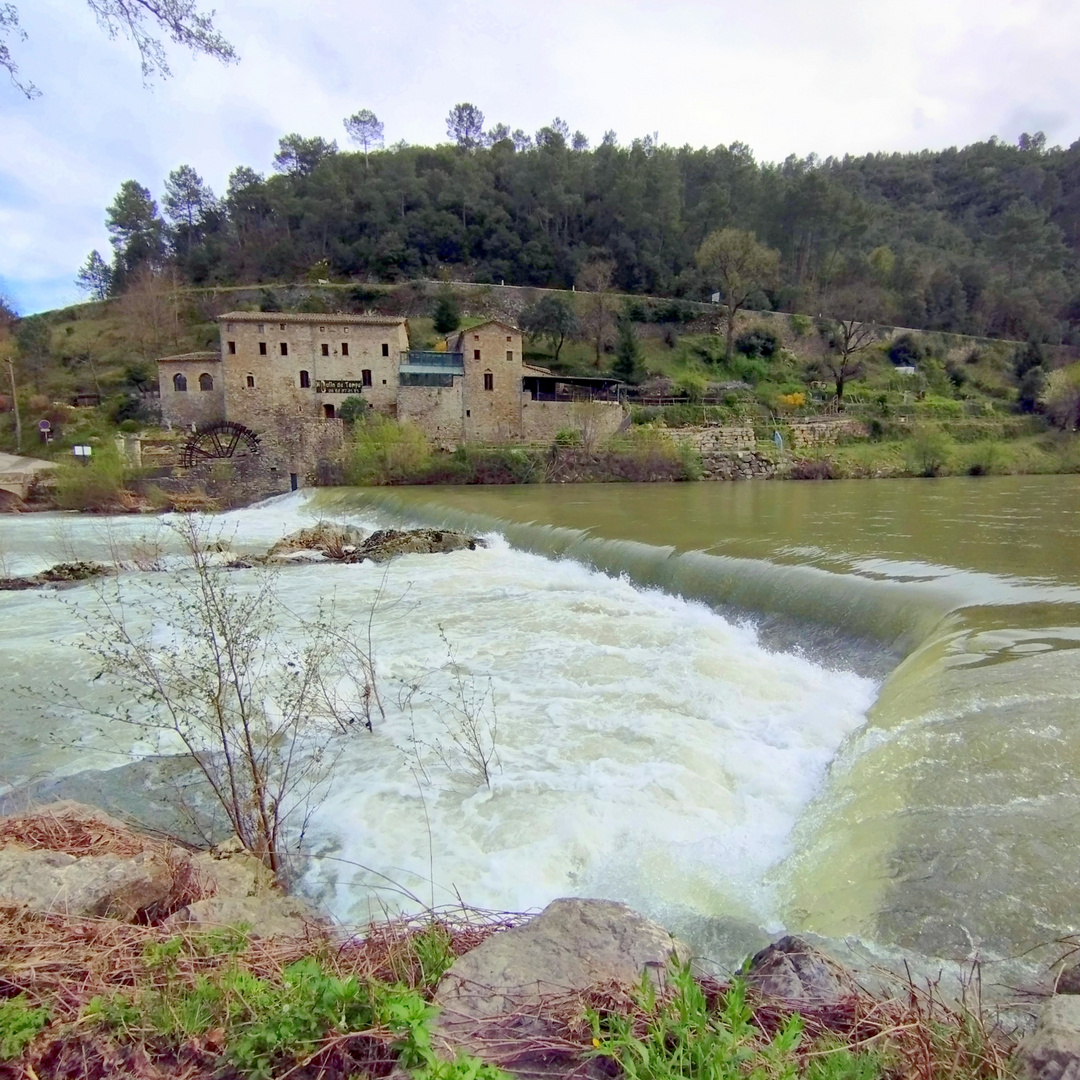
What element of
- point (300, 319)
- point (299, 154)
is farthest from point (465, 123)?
point (300, 319)

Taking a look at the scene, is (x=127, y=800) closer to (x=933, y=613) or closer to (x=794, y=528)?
(x=933, y=613)

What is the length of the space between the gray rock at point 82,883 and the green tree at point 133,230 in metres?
69.7

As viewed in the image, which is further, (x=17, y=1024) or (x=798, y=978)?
(x=798, y=978)

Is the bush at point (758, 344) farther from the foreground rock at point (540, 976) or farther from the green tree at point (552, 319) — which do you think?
the foreground rock at point (540, 976)

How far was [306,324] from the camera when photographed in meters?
35.8

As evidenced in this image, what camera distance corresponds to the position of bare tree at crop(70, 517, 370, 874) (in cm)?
439

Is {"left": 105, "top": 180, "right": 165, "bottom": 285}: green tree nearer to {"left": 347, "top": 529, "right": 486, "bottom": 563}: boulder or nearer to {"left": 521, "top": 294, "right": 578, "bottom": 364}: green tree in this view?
{"left": 521, "top": 294, "right": 578, "bottom": 364}: green tree

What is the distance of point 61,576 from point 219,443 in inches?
873

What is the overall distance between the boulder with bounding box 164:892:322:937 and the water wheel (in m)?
30.6

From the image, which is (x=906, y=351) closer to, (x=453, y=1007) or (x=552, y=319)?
(x=552, y=319)

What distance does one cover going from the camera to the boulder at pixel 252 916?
279 centimetres

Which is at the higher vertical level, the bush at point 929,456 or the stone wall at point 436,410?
the stone wall at point 436,410

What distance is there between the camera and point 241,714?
14.5 ft

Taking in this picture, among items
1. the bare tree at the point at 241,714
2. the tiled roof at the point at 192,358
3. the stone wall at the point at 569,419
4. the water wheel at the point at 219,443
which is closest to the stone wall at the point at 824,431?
the stone wall at the point at 569,419
